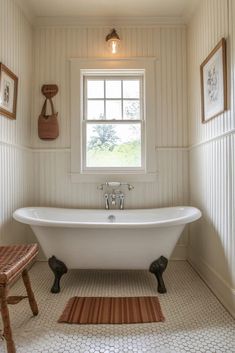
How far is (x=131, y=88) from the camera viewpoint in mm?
2902

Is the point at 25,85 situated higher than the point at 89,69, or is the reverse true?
the point at 89,69

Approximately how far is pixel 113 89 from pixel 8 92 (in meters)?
1.17

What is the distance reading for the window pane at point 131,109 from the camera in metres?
2.89

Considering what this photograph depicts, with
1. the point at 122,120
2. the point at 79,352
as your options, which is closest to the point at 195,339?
the point at 79,352

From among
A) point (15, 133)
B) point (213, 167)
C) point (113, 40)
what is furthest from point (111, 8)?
point (213, 167)

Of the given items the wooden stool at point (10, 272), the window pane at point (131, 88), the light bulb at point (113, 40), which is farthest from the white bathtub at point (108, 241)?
the light bulb at point (113, 40)

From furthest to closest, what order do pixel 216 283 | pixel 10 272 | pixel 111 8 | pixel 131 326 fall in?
1. pixel 111 8
2. pixel 216 283
3. pixel 131 326
4. pixel 10 272

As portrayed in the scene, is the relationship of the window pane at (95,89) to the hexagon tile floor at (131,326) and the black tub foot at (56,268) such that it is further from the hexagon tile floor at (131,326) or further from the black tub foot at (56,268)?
the hexagon tile floor at (131,326)

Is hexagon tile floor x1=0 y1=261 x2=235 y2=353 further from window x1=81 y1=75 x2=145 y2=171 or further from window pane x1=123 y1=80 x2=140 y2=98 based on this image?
window pane x1=123 y1=80 x2=140 y2=98

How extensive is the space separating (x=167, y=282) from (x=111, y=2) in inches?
108

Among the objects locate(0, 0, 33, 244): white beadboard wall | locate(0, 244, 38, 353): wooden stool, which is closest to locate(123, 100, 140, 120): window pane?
locate(0, 0, 33, 244): white beadboard wall

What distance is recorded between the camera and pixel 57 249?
6.76 ft

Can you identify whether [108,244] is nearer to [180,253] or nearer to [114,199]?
[114,199]

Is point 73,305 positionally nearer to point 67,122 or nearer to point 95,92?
point 67,122
